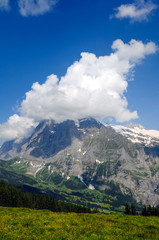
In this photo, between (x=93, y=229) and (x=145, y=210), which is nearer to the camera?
(x=93, y=229)

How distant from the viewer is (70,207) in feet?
403

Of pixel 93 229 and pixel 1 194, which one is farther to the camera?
pixel 1 194

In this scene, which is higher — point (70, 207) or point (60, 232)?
point (60, 232)

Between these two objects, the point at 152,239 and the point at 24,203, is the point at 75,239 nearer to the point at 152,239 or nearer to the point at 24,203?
the point at 152,239

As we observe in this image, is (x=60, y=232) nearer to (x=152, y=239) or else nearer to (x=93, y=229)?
(x=93, y=229)

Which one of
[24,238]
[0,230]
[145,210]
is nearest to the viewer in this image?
[24,238]

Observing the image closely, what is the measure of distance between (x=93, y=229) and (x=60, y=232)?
5002 millimetres

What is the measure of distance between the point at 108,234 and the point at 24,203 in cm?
8858

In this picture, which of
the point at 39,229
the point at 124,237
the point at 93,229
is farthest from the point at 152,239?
the point at 39,229

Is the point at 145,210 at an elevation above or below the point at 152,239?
below

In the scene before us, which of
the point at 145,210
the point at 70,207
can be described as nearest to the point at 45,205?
the point at 70,207

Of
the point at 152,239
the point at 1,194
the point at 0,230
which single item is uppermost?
the point at 152,239

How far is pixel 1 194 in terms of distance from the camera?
92625mm

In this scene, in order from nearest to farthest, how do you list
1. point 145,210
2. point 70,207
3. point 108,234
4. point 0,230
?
point 0,230, point 108,234, point 145,210, point 70,207
